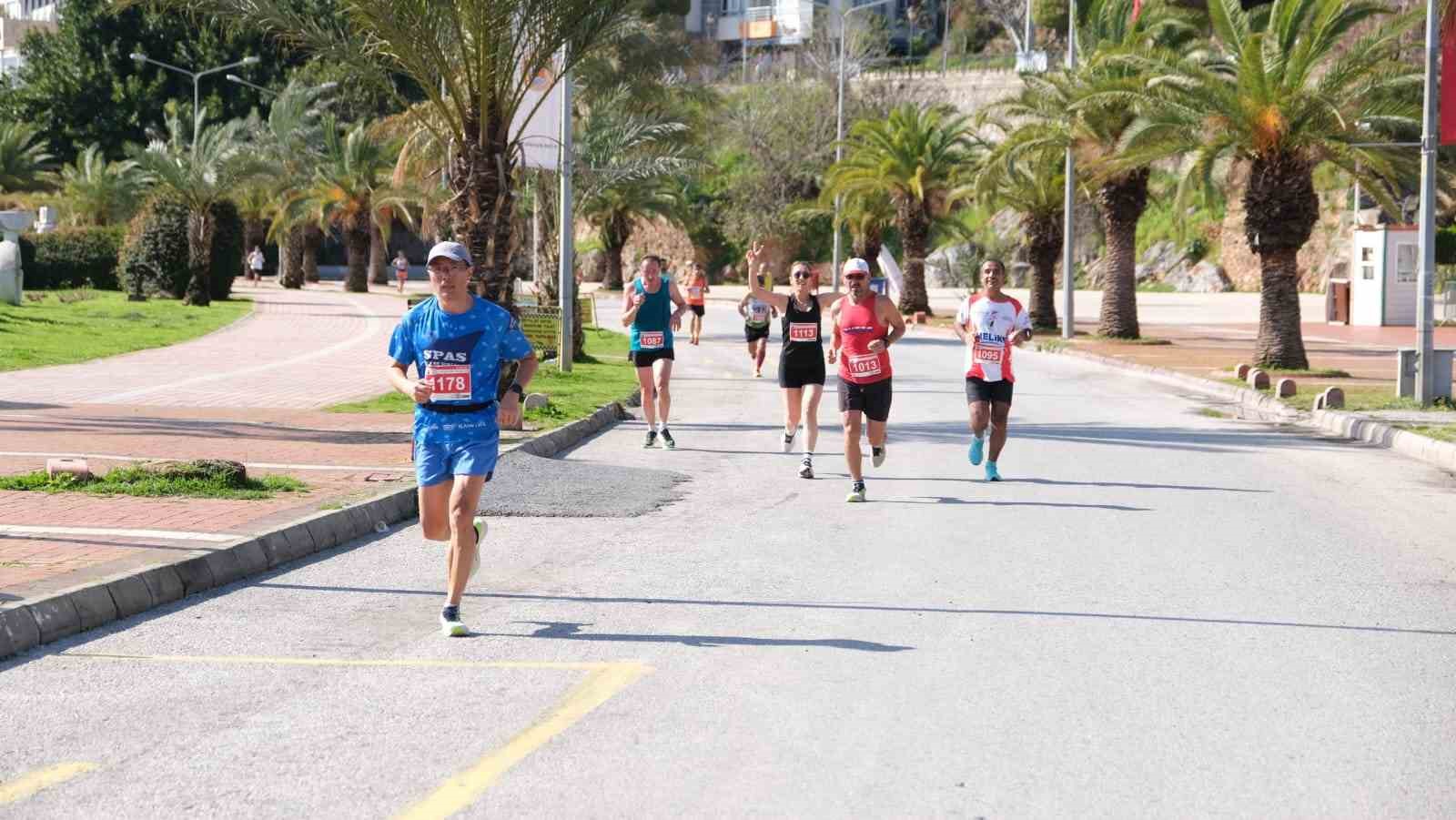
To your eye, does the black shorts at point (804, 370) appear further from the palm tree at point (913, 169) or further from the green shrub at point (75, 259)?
the green shrub at point (75, 259)

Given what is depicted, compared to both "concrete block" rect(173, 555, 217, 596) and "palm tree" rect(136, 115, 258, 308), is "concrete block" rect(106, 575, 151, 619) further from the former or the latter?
"palm tree" rect(136, 115, 258, 308)

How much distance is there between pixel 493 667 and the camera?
6.93m

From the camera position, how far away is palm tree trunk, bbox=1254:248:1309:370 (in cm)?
2616

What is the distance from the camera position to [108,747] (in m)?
5.68

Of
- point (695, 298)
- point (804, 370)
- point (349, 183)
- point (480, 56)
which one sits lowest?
point (804, 370)

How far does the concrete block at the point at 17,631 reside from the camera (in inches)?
280

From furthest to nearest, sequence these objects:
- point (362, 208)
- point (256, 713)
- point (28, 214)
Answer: point (362, 208), point (28, 214), point (256, 713)

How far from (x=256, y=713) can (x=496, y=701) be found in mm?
860

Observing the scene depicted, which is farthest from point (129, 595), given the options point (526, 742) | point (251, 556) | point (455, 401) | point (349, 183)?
point (349, 183)

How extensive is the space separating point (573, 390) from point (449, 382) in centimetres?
1381

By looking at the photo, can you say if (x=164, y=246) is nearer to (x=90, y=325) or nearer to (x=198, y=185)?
(x=198, y=185)

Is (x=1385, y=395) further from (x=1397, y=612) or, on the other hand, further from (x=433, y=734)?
(x=433, y=734)

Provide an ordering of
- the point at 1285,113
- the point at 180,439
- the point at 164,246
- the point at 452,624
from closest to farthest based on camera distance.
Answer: the point at 452,624 → the point at 180,439 → the point at 1285,113 → the point at 164,246

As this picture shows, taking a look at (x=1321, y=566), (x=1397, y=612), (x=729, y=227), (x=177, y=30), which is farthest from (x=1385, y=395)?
(x=177, y=30)
